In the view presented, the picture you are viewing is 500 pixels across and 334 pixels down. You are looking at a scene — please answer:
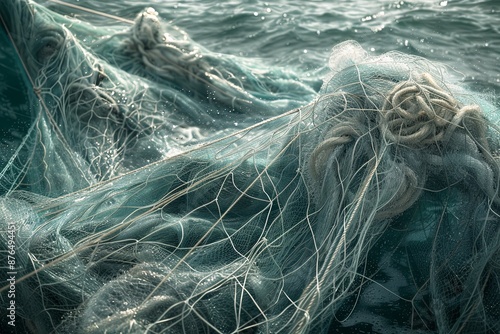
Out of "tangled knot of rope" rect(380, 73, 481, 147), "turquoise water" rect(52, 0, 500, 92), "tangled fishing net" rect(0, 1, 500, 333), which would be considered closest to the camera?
"tangled fishing net" rect(0, 1, 500, 333)

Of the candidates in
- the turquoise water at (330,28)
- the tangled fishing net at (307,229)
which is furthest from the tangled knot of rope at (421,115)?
the turquoise water at (330,28)

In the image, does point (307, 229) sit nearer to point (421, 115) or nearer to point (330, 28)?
point (421, 115)

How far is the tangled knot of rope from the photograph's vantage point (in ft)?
9.00

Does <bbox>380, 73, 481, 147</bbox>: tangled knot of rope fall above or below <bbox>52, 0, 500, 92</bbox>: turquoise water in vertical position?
above

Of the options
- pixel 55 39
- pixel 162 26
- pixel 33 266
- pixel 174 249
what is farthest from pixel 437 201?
pixel 162 26

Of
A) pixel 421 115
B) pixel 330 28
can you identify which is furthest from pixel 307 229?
pixel 330 28

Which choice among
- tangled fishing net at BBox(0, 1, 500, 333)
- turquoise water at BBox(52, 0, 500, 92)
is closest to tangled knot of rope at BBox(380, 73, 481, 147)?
tangled fishing net at BBox(0, 1, 500, 333)

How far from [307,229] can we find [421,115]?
738 millimetres

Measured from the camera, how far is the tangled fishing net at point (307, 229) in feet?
8.34

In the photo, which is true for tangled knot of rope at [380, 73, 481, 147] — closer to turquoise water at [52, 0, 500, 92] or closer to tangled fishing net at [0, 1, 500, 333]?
tangled fishing net at [0, 1, 500, 333]

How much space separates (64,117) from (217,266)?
205 centimetres

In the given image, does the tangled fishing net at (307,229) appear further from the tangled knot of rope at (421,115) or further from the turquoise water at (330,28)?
the turquoise water at (330,28)

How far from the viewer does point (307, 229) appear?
2.81 metres

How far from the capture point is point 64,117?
4207 millimetres
